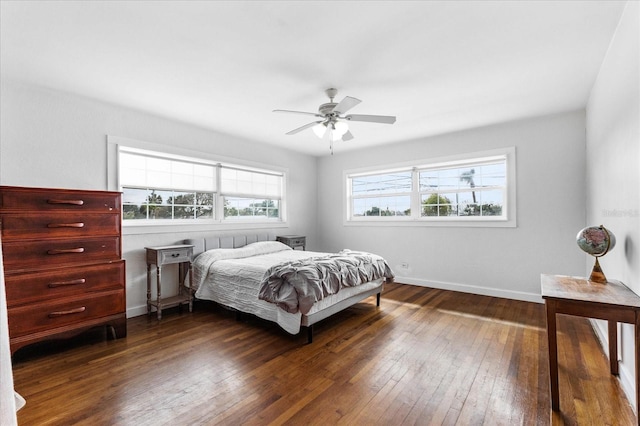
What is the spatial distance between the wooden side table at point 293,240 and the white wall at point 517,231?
4.39 feet

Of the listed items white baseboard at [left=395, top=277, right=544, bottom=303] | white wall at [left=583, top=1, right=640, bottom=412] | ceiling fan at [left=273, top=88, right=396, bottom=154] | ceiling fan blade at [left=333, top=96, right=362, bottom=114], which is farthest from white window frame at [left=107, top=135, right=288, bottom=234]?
white wall at [left=583, top=1, right=640, bottom=412]

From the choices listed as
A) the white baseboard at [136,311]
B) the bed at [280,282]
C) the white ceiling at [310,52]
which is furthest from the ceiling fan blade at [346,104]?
the white baseboard at [136,311]

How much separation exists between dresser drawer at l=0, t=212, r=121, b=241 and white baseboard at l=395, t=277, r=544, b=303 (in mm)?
4190

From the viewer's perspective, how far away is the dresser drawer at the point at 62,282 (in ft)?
8.04

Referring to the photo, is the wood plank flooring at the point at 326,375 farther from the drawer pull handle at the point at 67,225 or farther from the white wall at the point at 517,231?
the drawer pull handle at the point at 67,225

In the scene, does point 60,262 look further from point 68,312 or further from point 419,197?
point 419,197

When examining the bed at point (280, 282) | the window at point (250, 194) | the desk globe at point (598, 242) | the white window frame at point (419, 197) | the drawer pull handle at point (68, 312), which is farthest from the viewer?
the window at point (250, 194)

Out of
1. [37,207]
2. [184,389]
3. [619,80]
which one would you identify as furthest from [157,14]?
[619,80]

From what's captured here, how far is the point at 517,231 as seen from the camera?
13.9 feet

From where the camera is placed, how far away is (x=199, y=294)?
377 centimetres

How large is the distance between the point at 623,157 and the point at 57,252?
14.5 ft

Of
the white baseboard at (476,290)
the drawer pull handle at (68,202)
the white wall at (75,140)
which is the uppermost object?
the white wall at (75,140)

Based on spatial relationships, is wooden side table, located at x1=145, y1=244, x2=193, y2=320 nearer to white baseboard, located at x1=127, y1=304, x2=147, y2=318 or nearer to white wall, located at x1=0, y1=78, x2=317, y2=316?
white baseboard, located at x1=127, y1=304, x2=147, y2=318

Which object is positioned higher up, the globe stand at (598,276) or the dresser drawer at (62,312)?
the globe stand at (598,276)
